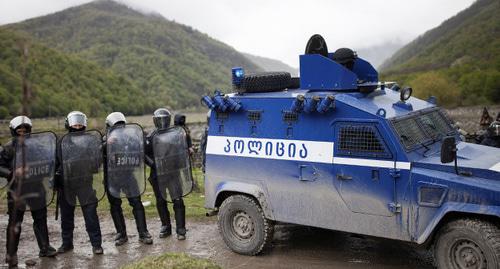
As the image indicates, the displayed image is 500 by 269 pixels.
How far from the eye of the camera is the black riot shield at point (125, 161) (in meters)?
7.52

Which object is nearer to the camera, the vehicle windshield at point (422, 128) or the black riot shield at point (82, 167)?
the vehicle windshield at point (422, 128)

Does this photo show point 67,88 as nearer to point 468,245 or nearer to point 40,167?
point 40,167

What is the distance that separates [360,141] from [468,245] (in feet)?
5.56

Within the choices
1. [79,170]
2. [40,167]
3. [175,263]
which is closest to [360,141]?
[175,263]

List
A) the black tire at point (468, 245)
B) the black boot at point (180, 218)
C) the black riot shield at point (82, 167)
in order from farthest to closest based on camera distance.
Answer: the black boot at point (180, 218) < the black riot shield at point (82, 167) < the black tire at point (468, 245)

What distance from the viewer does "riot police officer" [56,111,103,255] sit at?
7.20 meters

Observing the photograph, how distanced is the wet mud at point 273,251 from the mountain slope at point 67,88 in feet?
178

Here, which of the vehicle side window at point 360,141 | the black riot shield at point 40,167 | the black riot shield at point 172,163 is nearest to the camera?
the vehicle side window at point 360,141

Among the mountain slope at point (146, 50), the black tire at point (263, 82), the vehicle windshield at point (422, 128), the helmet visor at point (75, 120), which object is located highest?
the mountain slope at point (146, 50)

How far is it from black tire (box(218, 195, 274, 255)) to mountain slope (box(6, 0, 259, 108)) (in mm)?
99281

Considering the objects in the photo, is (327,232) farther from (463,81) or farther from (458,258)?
(463,81)

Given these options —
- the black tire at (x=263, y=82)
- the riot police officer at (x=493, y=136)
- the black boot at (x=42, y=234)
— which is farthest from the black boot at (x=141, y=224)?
the riot police officer at (x=493, y=136)

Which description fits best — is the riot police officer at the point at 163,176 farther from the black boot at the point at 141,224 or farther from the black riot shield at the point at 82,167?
the black riot shield at the point at 82,167

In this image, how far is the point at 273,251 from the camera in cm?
738
